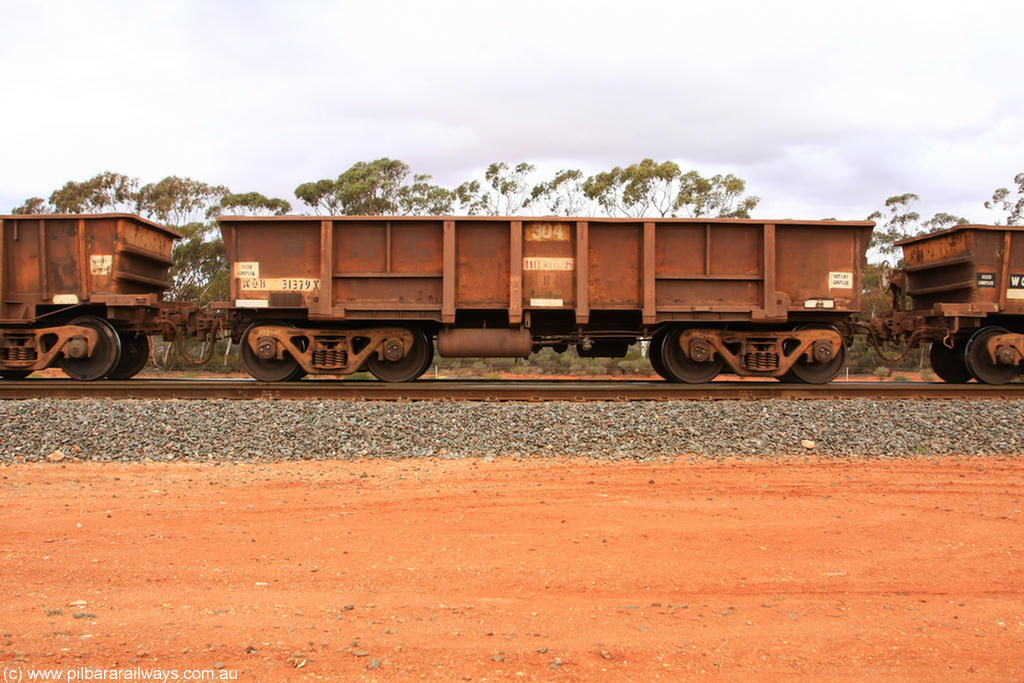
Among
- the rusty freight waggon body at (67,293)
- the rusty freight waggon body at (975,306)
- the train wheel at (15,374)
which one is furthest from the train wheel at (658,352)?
the train wheel at (15,374)

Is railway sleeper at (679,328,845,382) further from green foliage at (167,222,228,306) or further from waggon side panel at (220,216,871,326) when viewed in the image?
green foliage at (167,222,228,306)

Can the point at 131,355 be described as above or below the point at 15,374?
above

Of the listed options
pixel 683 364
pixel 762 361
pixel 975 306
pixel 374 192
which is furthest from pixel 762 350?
pixel 374 192

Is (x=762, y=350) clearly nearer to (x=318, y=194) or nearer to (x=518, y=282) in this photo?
(x=518, y=282)

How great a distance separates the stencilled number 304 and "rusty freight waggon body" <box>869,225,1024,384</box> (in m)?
5.53

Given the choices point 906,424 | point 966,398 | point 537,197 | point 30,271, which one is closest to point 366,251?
point 30,271

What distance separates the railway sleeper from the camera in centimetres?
1013

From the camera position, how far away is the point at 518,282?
9.93 metres

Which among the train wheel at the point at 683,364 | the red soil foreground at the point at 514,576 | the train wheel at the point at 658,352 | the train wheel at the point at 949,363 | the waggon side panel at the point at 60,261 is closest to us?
the red soil foreground at the point at 514,576

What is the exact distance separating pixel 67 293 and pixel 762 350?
1119 cm

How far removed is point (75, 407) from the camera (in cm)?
767

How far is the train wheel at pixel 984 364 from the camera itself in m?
10.4

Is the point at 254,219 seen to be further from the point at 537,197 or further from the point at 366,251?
the point at 537,197

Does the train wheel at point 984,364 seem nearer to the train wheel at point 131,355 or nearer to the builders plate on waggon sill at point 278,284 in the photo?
the builders plate on waggon sill at point 278,284
